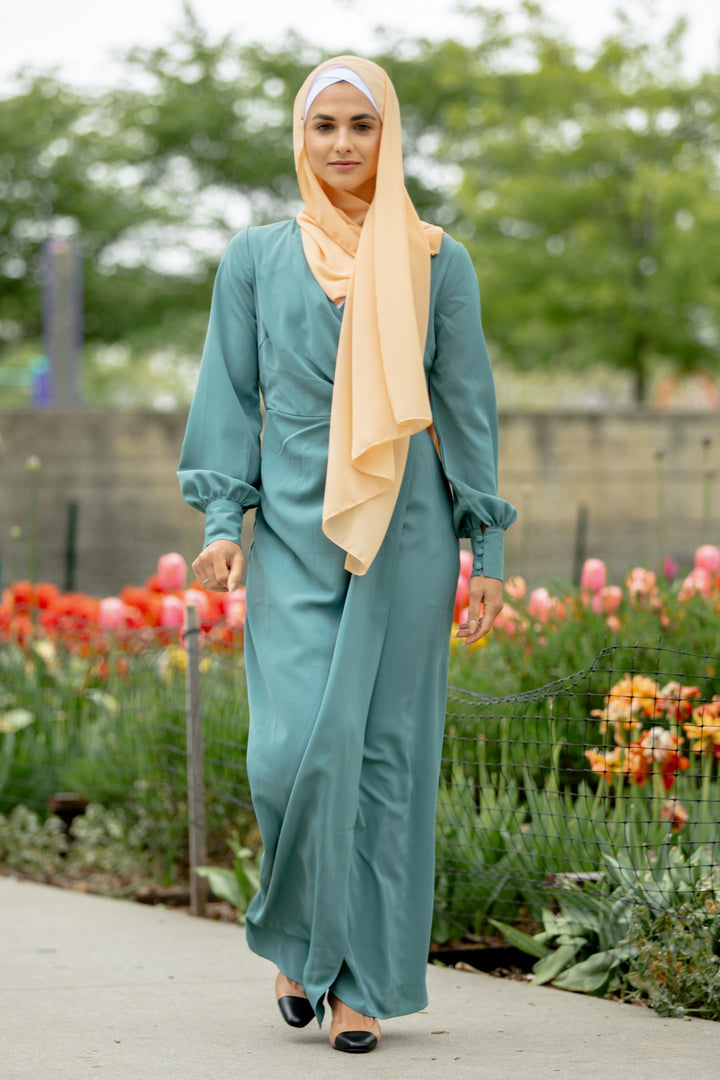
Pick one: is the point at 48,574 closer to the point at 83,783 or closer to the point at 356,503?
the point at 83,783

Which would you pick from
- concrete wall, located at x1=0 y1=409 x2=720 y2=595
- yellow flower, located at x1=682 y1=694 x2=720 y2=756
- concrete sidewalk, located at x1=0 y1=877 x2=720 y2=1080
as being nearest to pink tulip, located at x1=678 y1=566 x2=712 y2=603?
yellow flower, located at x1=682 y1=694 x2=720 y2=756

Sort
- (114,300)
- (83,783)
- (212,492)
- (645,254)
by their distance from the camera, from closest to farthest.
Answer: (212,492) < (83,783) < (645,254) < (114,300)

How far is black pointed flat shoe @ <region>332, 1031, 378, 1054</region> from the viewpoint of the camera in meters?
2.90

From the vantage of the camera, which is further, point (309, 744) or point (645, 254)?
point (645, 254)

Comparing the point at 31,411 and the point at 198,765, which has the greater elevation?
the point at 31,411

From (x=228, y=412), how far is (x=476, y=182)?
54.0ft

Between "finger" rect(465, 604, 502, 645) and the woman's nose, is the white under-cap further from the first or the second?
"finger" rect(465, 604, 502, 645)

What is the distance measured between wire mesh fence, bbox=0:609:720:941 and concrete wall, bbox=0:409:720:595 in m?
5.77

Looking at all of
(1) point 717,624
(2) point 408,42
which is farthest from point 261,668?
(2) point 408,42

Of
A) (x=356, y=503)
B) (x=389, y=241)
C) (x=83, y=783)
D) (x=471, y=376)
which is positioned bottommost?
(x=83, y=783)

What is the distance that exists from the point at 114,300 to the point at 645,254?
36.2ft

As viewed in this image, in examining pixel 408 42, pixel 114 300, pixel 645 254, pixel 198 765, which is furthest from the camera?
pixel 114 300

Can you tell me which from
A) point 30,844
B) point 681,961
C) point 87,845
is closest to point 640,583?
point 681,961

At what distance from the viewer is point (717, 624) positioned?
462 centimetres
